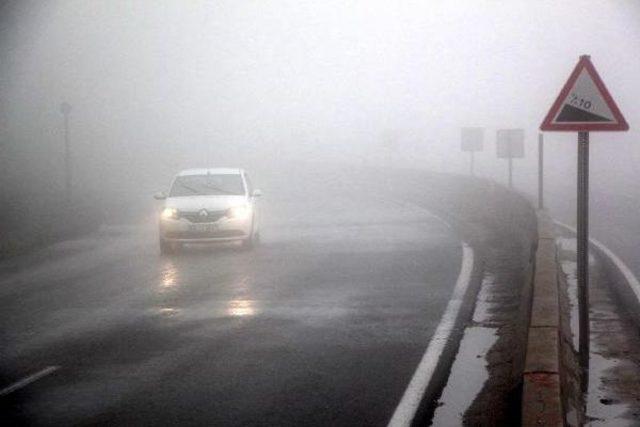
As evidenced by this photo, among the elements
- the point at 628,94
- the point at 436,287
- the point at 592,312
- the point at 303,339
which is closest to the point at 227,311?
the point at 303,339

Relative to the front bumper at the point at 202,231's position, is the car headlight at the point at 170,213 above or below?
above

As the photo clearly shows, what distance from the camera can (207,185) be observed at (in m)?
19.6

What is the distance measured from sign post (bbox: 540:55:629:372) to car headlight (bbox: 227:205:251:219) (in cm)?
1091

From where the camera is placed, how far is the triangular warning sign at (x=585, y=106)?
25.4ft

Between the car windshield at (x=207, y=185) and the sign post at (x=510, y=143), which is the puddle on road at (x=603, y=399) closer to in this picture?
the car windshield at (x=207, y=185)

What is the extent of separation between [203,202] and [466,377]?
37.6 ft

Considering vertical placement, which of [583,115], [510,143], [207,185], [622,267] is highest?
[583,115]

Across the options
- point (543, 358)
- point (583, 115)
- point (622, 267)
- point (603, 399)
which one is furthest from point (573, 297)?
point (543, 358)

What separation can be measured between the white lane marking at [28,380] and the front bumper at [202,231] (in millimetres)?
9734

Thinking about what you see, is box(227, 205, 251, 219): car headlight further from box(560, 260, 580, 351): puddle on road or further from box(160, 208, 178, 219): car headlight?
box(560, 260, 580, 351): puddle on road

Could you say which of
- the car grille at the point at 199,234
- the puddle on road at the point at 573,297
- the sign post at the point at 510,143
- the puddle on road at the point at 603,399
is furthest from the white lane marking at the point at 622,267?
the sign post at the point at 510,143

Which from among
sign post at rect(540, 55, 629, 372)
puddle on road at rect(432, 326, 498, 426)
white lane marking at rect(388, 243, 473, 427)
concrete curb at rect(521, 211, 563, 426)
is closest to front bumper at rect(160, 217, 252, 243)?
white lane marking at rect(388, 243, 473, 427)

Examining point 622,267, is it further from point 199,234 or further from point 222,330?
point 199,234

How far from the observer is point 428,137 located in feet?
555
